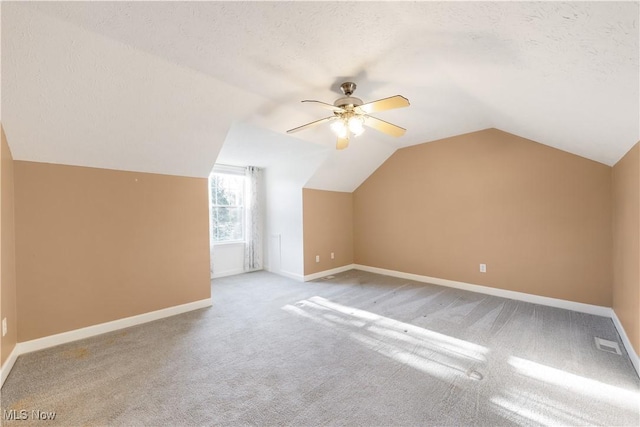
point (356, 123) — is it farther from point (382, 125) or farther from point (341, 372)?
point (341, 372)

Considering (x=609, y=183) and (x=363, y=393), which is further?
(x=609, y=183)

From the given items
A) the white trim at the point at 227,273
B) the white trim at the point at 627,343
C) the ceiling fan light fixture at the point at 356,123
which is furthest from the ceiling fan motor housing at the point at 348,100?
the white trim at the point at 227,273

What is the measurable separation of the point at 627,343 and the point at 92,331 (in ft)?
17.2

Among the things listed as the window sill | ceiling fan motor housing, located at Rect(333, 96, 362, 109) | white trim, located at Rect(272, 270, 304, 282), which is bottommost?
white trim, located at Rect(272, 270, 304, 282)

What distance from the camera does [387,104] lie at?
2109 millimetres

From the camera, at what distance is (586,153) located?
10.00 ft

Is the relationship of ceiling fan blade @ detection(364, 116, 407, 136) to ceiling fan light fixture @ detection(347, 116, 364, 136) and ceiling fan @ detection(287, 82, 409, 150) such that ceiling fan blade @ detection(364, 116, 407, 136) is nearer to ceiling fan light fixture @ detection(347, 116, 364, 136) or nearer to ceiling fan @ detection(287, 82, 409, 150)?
ceiling fan @ detection(287, 82, 409, 150)

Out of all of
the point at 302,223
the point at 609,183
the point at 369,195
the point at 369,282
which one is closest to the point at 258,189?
the point at 302,223

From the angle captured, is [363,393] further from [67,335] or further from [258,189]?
[258,189]

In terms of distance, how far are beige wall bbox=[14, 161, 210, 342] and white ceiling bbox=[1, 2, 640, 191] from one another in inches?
10.5

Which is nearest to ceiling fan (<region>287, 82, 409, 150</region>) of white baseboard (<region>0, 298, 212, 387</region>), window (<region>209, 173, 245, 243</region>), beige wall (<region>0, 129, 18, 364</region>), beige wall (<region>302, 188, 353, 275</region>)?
beige wall (<region>302, 188, 353, 275</region>)

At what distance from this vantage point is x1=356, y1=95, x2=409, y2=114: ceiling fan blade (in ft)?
6.57

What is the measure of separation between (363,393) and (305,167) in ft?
11.7

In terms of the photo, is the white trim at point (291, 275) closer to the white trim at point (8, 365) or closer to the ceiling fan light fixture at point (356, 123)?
the ceiling fan light fixture at point (356, 123)
